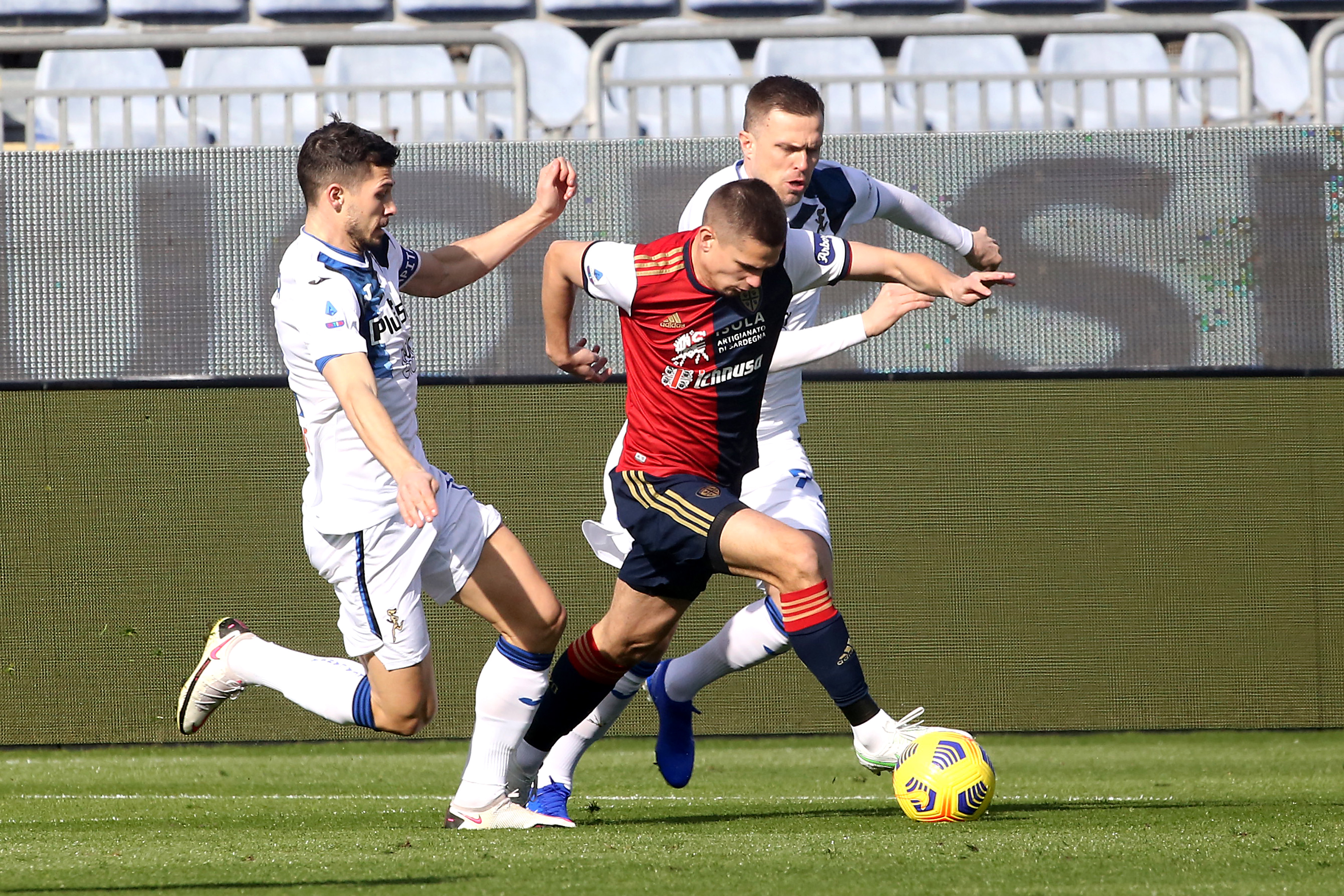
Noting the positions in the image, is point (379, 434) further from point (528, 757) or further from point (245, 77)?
point (245, 77)

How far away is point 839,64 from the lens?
448 inches

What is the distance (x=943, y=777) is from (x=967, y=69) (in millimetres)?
8034

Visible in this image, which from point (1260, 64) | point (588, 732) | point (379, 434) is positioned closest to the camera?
point (379, 434)

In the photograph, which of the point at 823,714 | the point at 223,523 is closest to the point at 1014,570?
the point at 823,714

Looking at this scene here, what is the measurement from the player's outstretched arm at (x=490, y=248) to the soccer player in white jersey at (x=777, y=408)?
1.41 ft

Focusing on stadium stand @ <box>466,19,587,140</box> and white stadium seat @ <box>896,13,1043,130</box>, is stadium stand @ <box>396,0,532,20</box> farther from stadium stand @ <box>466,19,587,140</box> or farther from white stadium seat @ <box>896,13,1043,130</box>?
white stadium seat @ <box>896,13,1043,130</box>

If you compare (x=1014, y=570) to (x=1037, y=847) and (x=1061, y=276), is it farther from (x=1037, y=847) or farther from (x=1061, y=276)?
(x=1037, y=847)

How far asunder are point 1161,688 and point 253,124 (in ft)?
18.4

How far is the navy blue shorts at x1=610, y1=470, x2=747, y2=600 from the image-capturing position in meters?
4.21

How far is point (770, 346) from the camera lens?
14.4 feet

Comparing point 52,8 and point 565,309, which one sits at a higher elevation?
point 52,8

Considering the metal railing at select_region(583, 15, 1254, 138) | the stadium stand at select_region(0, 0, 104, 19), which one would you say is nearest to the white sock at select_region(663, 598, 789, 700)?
the metal railing at select_region(583, 15, 1254, 138)

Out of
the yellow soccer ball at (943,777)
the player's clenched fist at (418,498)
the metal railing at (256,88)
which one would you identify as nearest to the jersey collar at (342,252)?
the player's clenched fist at (418,498)

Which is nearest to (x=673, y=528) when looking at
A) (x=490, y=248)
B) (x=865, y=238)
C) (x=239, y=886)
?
(x=490, y=248)
